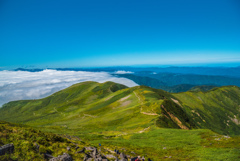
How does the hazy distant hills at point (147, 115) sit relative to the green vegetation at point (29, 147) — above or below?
below

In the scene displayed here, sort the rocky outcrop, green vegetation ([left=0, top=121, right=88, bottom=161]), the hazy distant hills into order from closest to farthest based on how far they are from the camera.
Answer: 1. the rocky outcrop
2. green vegetation ([left=0, top=121, right=88, bottom=161])
3. the hazy distant hills

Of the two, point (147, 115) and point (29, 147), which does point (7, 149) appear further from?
point (147, 115)

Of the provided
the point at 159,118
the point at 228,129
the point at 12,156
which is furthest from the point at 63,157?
the point at 228,129

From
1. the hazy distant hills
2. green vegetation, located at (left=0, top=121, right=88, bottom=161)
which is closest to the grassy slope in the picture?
the hazy distant hills

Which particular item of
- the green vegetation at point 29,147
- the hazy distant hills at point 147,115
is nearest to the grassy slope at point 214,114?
the hazy distant hills at point 147,115

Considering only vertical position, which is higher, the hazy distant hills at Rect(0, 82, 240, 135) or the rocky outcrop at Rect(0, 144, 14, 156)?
the rocky outcrop at Rect(0, 144, 14, 156)

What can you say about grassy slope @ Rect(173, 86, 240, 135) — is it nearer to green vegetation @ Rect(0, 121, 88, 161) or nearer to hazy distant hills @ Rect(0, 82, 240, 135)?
hazy distant hills @ Rect(0, 82, 240, 135)

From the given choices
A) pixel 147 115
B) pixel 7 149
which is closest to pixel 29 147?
pixel 7 149

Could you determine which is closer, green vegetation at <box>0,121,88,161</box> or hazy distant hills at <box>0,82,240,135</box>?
green vegetation at <box>0,121,88,161</box>

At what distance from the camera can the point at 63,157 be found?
20.6 metres

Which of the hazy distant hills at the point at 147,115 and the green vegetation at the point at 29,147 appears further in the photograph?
the hazy distant hills at the point at 147,115

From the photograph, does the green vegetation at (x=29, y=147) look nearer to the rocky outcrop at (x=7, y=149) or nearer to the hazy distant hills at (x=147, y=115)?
the rocky outcrop at (x=7, y=149)

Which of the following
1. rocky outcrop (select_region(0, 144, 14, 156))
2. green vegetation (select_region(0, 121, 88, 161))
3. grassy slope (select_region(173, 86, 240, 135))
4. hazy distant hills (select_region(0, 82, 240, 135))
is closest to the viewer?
rocky outcrop (select_region(0, 144, 14, 156))

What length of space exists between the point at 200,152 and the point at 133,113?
63140 mm
